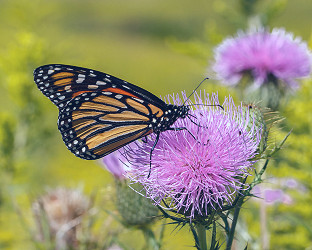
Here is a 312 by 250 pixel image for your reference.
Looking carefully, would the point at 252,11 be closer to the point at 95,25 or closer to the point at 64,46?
the point at 64,46

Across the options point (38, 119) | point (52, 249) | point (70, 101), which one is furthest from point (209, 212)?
point (38, 119)

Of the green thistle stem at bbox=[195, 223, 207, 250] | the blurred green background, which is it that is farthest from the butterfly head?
the green thistle stem at bbox=[195, 223, 207, 250]

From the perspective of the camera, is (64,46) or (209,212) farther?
(64,46)

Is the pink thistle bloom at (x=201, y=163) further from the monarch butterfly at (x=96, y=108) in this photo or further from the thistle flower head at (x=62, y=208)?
the thistle flower head at (x=62, y=208)

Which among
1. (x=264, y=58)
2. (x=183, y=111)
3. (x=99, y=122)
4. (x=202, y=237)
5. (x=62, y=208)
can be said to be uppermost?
(x=264, y=58)

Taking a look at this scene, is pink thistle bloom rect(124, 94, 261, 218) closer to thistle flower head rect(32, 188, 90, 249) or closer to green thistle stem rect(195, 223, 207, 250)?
green thistle stem rect(195, 223, 207, 250)

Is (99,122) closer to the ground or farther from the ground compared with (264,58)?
closer to the ground

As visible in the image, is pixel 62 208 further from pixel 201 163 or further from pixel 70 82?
pixel 201 163

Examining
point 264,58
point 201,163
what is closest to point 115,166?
point 201,163
